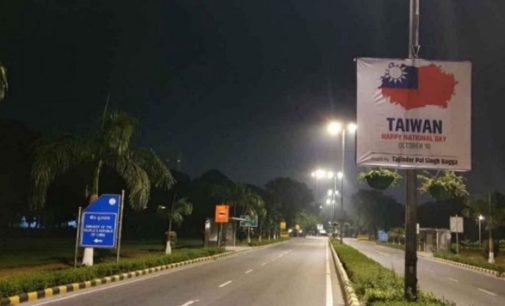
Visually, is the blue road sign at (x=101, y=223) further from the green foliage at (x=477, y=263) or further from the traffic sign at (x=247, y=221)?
the traffic sign at (x=247, y=221)

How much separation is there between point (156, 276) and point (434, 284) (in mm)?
11371

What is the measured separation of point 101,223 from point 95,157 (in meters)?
4.13

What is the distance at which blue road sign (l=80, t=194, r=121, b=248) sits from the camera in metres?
23.9

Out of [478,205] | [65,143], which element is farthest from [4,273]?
[478,205]

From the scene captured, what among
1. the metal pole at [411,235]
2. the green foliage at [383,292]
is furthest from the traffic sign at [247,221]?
the metal pole at [411,235]

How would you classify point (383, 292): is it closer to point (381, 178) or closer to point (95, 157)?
point (381, 178)

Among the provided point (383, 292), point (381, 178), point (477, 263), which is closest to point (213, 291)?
point (383, 292)

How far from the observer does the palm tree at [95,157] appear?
2617 centimetres

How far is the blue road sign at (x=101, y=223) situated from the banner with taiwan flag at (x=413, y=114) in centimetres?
1435

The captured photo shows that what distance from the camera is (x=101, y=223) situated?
2403 centimetres

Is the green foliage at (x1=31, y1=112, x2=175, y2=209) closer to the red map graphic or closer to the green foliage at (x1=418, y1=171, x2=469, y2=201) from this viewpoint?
the green foliage at (x1=418, y1=171, x2=469, y2=201)

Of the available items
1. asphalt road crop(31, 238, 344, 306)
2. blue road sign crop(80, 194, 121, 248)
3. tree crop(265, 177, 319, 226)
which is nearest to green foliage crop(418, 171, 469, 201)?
asphalt road crop(31, 238, 344, 306)

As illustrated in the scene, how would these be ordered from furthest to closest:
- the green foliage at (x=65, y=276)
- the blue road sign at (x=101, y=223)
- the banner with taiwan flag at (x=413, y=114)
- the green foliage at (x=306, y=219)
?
the green foliage at (x=306, y=219) → the blue road sign at (x=101, y=223) → the green foliage at (x=65, y=276) → the banner with taiwan flag at (x=413, y=114)

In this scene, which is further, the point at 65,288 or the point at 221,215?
the point at 221,215
